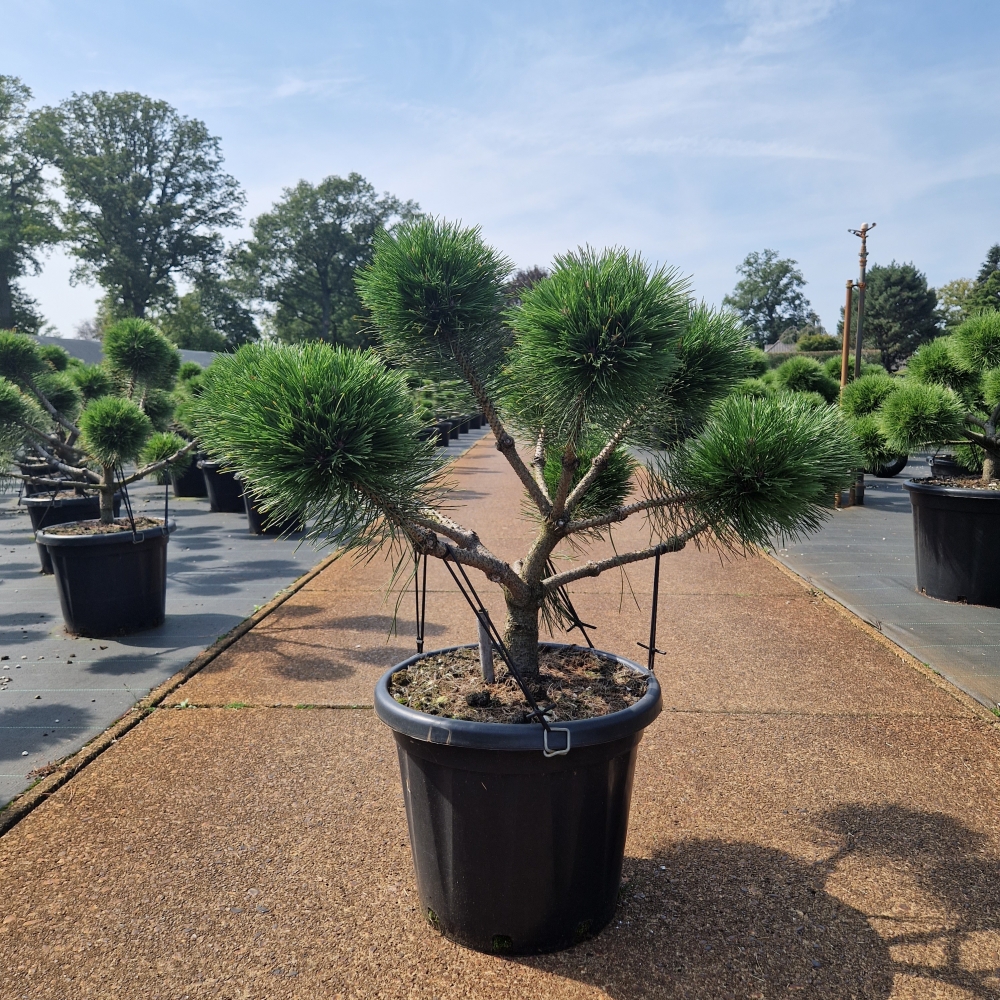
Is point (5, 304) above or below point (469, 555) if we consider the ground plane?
above

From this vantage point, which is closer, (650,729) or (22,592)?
(650,729)

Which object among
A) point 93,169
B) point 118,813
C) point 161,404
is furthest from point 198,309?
point 118,813

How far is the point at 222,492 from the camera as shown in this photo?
33.0ft

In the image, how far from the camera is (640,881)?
7.70ft

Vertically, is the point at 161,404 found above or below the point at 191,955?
above

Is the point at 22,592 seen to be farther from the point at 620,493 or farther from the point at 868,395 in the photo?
the point at 868,395

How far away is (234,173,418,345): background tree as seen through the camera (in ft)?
184

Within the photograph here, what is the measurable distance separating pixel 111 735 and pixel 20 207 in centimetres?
4432

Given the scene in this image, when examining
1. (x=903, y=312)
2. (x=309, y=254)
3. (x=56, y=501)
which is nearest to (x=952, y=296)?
(x=903, y=312)

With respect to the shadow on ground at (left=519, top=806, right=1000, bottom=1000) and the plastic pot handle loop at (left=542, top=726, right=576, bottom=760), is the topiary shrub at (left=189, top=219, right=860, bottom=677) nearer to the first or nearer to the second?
the plastic pot handle loop at (left=542, top=726, right=576, bottom=760)

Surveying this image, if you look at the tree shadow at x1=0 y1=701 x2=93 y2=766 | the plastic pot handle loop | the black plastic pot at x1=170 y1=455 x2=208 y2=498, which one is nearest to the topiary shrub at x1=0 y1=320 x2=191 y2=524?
the tree shadow at x1=0 y1=701 x2=93 y2=766

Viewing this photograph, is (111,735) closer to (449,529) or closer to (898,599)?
(449,529)

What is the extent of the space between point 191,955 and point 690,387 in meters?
1.93

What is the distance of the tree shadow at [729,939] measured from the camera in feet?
6.29
